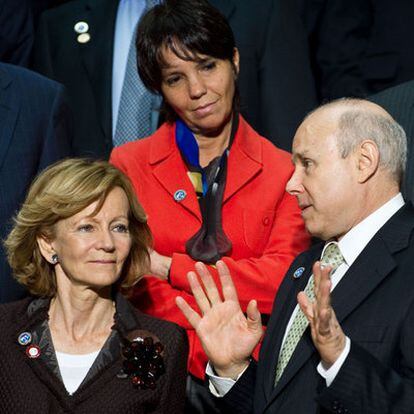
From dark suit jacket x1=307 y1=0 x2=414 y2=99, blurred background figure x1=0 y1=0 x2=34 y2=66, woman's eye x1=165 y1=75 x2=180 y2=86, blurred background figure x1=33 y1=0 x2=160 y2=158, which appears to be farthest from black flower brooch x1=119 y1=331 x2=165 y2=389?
blurred background figure x1=0 y1=0 x2=34 y2=66

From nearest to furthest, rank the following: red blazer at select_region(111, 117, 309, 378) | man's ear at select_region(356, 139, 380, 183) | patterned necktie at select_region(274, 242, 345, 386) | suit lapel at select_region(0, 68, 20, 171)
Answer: man's ear at select_region(356, 139, 380, 183) → patterned necktie at select_region(274, 242, 345, 386) → red blazer at select_region(111, 117, 309, 378) → suit lapel at select_region(0, 68, 20, 171)

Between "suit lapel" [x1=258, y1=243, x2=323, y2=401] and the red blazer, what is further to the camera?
the red blazer

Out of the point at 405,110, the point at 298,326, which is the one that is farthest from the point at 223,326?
the point at 405,110

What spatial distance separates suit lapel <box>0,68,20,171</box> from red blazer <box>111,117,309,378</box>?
1.57 ft

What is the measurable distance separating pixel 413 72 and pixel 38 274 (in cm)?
206

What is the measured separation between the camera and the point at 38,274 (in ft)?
13.4

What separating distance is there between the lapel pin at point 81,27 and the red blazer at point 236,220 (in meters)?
1.05

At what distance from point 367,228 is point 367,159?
0.21 meters

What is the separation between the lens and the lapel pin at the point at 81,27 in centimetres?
527

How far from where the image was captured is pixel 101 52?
5148 millimetres

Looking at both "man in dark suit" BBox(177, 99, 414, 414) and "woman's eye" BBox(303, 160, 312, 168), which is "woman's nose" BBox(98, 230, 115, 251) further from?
"woman's eye" BBox(303, 160, 312, 168)

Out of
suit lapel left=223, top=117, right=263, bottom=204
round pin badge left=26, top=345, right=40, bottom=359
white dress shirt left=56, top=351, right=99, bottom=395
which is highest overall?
suit lapel left=223, top=117, right=263, bottom=204

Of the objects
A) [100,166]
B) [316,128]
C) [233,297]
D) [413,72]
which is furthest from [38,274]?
[413,72]

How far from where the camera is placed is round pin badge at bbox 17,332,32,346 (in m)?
3.93
